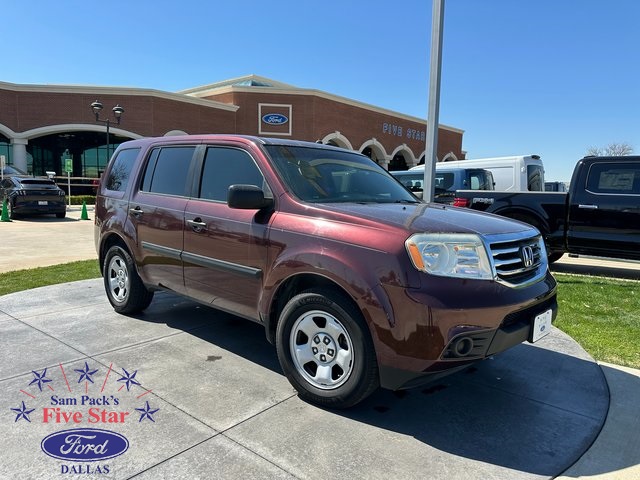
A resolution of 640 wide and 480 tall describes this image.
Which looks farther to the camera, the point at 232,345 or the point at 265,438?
→ the point at 232,345

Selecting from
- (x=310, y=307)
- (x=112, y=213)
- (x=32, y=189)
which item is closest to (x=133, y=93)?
(x=32, y=189)

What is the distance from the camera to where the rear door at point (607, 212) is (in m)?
7.98

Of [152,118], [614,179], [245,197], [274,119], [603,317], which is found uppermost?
[274,119]

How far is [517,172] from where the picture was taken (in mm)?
12664

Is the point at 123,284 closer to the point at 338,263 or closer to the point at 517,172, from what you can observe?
the point at 338,263

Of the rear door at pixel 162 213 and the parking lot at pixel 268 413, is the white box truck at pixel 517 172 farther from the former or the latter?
the rear door at pixel 162 213

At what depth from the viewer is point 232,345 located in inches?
177

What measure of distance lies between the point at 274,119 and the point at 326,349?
38628mm

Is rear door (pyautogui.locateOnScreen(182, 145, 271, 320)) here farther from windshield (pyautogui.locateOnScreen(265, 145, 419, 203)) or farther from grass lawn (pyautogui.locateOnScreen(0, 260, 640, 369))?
grass lawn (pyautogui.locateOnScreen(0, 260, 640, 369))

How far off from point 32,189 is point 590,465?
64.5 feet

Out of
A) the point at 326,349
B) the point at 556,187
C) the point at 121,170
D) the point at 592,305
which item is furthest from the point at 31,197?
the point at 556,187

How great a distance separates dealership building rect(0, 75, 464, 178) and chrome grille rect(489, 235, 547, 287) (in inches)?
1171

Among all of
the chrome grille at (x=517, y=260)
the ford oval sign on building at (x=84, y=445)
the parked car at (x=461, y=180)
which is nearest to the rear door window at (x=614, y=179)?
the parked car at (x=461, y=180)

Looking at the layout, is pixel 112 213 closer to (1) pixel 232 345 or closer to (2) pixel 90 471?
(1) pixel 232 345
